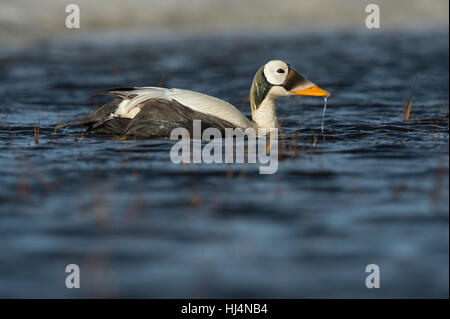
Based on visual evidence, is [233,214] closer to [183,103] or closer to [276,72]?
[183,103]

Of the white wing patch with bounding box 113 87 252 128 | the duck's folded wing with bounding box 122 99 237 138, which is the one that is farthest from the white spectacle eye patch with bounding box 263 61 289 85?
the duck's folded wing with bounding box 122 99 237 138

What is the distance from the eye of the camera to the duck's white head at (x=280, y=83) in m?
8.47

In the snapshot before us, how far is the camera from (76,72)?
1706cm

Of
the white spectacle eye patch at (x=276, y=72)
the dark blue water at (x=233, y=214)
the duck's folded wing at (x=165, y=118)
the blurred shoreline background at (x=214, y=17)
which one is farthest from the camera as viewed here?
the blurred shoreline background at (x=214, y=17)

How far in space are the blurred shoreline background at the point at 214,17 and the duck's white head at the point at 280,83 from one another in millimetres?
13057

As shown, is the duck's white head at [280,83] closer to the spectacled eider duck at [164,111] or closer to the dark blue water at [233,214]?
the spectacled eider duck at [164,111]

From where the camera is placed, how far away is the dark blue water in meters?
4.15

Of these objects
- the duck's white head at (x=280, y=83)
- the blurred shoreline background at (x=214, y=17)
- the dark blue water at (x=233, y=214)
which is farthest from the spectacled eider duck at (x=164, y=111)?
the blurred shoreline background at (x=214, y=17)

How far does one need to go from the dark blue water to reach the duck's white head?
0.49 meters

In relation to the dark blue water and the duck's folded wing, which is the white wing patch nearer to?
the duck's folded wing

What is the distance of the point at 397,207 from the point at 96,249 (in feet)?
6.94

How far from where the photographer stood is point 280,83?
27.9 feet

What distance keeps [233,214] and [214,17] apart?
74.1ft

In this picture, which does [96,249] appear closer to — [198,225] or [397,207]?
[198,225]
